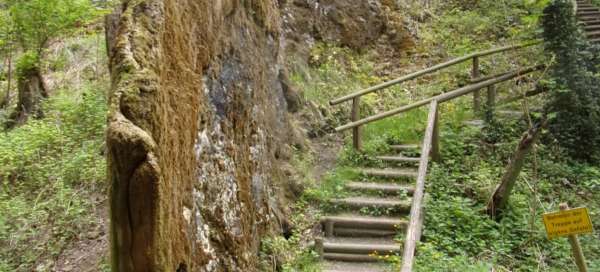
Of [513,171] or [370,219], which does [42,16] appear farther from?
[513,171]

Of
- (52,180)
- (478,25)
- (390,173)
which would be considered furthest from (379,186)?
(478,25)

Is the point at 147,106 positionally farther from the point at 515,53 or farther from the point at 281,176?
the point at 515,53

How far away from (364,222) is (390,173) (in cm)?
139

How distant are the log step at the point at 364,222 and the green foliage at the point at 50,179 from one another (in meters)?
3.14

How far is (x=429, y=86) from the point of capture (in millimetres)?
12516

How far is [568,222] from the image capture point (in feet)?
16.1

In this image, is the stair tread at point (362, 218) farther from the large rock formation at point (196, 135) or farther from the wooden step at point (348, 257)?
the large rock formation at point (196, 135)

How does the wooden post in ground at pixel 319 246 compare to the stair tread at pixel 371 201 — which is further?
the stair tread at pixel 371 201

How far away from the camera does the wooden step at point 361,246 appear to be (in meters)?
7.29

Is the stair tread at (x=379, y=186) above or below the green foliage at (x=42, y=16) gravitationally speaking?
below

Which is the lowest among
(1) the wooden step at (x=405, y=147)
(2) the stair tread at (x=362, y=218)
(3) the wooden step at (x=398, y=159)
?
(2) the stair tread at (x=362, y=218)

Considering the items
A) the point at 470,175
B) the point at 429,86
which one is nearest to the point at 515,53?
the point at 429,86

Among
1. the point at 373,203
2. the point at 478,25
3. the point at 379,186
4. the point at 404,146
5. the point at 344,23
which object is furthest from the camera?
the point at 478,25

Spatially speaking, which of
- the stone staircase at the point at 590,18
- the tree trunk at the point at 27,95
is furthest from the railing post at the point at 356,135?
the stone staircase at the point at 590,18
